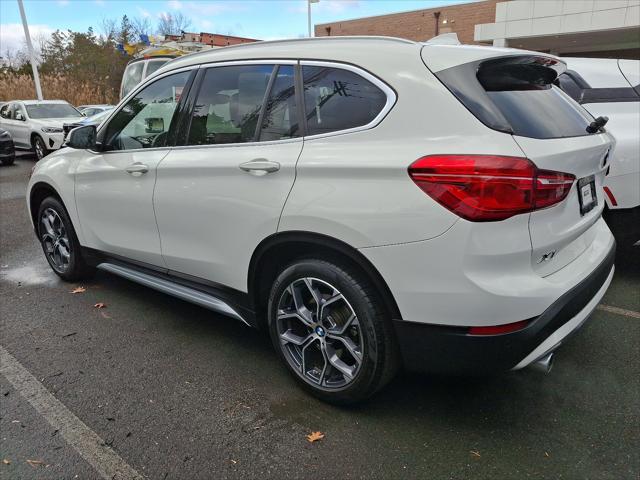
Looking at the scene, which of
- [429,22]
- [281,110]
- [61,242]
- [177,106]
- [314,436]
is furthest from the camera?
[429,22]

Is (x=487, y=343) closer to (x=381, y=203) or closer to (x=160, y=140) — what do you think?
(x=381, y=203)

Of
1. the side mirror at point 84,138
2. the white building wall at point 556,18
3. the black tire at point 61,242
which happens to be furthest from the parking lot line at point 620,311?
the white building wall at point 556,18

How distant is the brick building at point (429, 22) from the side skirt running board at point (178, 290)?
25.4 meters

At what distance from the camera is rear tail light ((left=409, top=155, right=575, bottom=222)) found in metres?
1.99

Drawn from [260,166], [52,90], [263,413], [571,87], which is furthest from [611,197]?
[52,90]

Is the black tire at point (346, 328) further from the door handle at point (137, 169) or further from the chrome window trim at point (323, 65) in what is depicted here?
the door handle at point (137, 169)

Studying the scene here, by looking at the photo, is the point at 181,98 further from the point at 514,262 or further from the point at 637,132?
the point at 637,132

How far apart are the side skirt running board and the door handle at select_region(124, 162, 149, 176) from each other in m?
0.75

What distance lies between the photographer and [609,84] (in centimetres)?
459

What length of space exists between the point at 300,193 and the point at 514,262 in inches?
41.0

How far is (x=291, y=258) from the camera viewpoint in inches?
106

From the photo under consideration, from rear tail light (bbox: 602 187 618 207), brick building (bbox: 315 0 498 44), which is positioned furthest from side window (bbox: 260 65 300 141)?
brick building (bbox: 315 0 498 44)

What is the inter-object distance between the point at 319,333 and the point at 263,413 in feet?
1.73

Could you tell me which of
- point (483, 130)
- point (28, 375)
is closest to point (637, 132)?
point (483, 130)
